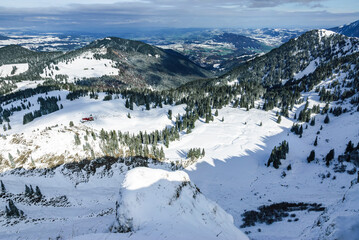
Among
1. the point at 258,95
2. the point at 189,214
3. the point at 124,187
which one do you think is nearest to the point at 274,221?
the point at 189,214

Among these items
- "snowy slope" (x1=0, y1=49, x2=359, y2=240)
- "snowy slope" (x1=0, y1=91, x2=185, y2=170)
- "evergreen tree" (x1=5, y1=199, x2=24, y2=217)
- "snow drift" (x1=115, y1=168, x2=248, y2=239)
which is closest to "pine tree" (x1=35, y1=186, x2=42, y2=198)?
"snowy slope" (x1=0, y1=49, x2=359, y2=240)

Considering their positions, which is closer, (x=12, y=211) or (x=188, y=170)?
(x=12, y=211)

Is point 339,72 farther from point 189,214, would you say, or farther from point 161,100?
point 189,214

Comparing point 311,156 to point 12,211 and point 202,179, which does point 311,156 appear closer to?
point 202,179

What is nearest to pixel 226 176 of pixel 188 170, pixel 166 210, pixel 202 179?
pixel 202 179

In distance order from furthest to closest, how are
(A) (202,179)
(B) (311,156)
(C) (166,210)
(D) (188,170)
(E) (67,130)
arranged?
(E) (67,130) < (D) (188,170) < (B) (311,156) < (A) (202,179) < (C) (166,210)

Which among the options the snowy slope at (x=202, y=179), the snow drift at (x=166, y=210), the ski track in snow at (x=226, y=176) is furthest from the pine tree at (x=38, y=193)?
the snow drift at (x=166, y=210)
